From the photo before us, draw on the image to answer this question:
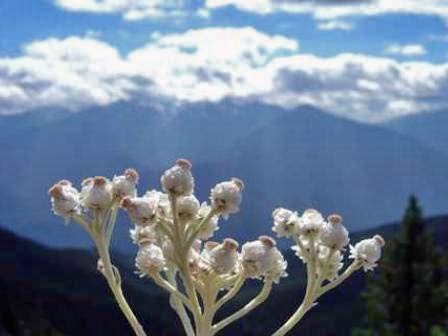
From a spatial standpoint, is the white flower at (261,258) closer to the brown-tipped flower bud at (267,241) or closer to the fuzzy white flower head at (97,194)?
the brown-tipped flower bud at (267,241)

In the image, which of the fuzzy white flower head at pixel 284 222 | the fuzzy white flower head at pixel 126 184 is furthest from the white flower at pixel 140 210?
the fuzzy white flower head at pixel 284 222

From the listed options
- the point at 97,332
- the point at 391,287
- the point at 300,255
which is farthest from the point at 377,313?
the point at 97,332

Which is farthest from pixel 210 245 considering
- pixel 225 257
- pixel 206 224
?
pixel 225 257

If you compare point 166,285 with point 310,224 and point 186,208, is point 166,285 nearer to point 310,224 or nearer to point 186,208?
point 186,208

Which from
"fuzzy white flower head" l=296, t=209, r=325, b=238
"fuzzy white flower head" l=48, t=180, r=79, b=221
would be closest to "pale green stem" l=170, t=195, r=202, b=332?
"fuzzy white flower head" l=48, t=180, r=79, b=221

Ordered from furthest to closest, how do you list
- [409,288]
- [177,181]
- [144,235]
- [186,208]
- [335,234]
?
[409,288]
[144,235]
[335,234]
[186,208]
[177,181]

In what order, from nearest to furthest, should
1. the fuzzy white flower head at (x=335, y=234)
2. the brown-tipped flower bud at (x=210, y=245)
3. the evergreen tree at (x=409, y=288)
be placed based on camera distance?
the fuzzy white flower head at (x=335, y=234)
the brown-tipped flower bud at (x=210, y=245)
the evergreen tree at (x=409, y=288)
